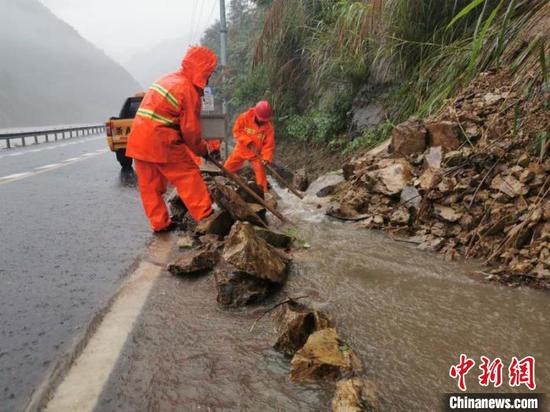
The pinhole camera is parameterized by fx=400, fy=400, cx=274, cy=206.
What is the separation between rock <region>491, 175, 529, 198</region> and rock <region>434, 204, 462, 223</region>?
36 cm

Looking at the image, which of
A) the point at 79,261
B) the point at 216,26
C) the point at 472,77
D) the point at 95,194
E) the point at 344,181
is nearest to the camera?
the point at 79,261

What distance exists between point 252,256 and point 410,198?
79.2 inches

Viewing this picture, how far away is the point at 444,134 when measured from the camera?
4.04 metres

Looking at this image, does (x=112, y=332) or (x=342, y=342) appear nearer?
(x=342, y=342)

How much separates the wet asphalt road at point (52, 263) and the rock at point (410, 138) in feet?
9.31

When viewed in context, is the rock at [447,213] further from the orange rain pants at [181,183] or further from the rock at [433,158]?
the orange rain pants at [181,183]

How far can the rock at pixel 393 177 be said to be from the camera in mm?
4004

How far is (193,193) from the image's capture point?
3.78m

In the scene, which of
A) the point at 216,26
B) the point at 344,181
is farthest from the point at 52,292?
the point at 216,26

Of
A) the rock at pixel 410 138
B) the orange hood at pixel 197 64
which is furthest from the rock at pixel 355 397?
the rock at pixel 410 138

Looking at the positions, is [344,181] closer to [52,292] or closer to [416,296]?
[416,296]

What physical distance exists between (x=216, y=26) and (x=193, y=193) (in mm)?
32235

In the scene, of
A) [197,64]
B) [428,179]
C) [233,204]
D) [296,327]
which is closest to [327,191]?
[428,179]

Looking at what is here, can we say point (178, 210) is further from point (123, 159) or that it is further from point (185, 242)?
point (123, 159)
